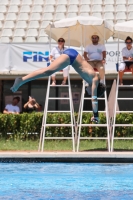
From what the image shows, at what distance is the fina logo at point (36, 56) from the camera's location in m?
19.6

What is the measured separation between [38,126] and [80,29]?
3510 millimetres

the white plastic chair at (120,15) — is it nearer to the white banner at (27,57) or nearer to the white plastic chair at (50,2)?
the white plastic chair at (50,2)

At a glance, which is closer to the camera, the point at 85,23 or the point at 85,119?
the point at 85,23

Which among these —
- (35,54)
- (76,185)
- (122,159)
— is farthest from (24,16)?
(76,185)

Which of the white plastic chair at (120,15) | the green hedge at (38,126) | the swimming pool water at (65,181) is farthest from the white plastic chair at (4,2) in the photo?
the swimming pool water at (65,181)

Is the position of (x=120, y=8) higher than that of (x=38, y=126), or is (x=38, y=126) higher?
(x=120, y=8)

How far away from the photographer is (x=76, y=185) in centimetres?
859

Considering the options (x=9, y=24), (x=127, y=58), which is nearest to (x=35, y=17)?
(x=9, y=24)

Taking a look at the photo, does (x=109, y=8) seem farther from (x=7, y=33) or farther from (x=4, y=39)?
(x=4, y=39)

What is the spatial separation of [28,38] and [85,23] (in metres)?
9.72

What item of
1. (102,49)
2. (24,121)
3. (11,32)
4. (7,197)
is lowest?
(7,197)

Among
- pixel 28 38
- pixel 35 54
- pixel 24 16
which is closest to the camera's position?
pixel 35 54

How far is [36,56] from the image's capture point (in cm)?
1969

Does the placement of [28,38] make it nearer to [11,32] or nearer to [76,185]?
[11,32]
